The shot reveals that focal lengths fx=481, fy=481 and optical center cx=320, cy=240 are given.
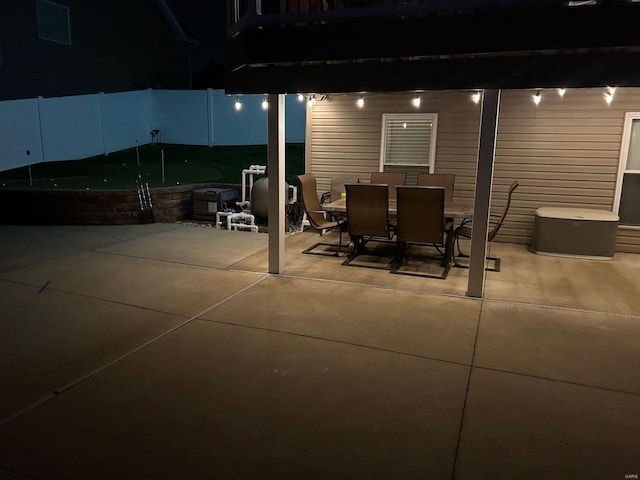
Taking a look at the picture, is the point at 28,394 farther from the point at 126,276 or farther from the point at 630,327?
the point at 630,327

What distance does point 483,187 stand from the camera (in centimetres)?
454

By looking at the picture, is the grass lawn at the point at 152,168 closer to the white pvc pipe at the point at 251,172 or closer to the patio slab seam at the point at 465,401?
the white pvc pipe at the point at 251,172

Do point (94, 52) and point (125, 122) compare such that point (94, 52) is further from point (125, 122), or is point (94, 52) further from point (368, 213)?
point (368, 213)

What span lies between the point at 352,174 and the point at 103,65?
9849mm

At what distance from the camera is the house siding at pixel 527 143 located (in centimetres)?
673

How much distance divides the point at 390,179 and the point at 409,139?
83 cm

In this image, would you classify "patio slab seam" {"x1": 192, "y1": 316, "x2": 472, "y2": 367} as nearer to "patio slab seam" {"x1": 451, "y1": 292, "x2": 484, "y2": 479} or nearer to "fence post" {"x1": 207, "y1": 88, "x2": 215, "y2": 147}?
"patio slab seam" {"x1": 451, "y1": 292, "x2": 484, "y2": 479}

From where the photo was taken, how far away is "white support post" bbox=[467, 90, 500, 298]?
4.41 m

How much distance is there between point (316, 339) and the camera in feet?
12.3

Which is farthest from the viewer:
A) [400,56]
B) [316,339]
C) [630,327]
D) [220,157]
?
[220,157]

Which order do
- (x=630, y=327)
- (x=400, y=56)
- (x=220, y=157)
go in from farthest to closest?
(x=220, y=157)
(x=400, y=56)
(x=630, y=327)

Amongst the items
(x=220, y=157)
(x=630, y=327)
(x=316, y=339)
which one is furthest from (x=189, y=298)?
(x=220, y=157)

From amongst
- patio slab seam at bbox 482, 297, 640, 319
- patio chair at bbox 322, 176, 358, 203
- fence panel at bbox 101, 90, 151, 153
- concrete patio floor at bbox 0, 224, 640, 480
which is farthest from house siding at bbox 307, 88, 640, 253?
fence panel at bbox 101, 90, 151, 153

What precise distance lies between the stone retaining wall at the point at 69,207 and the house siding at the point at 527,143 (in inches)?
152
